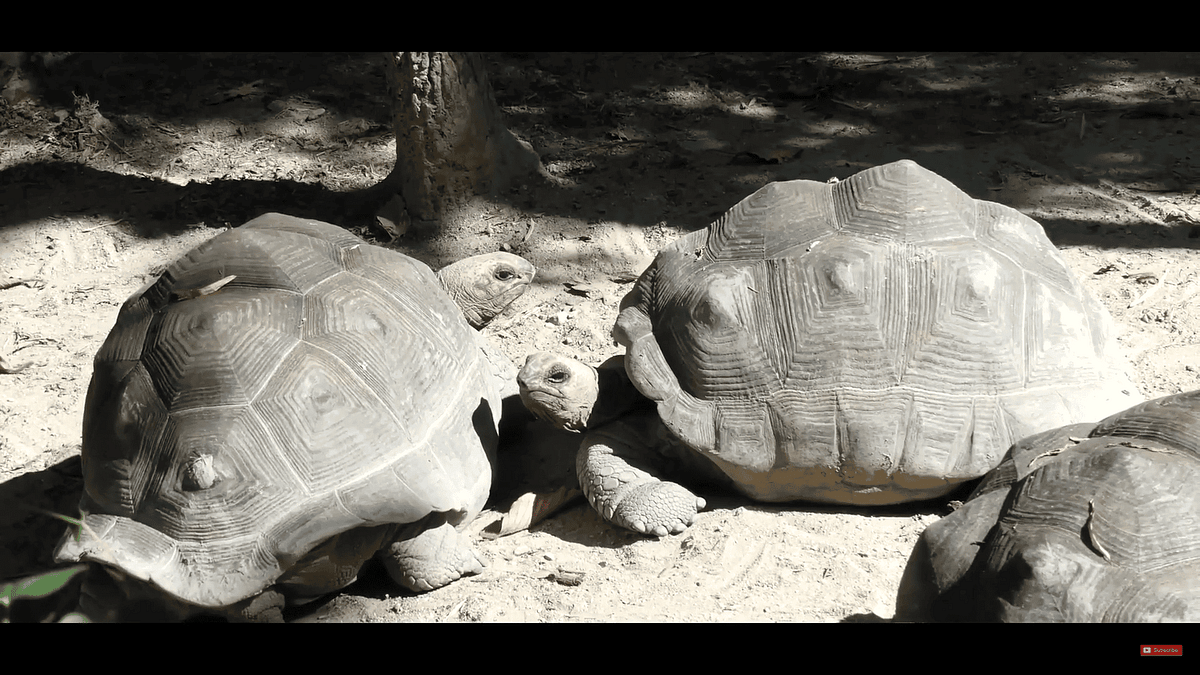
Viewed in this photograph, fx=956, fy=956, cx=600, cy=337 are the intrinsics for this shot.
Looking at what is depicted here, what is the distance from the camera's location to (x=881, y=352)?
3.54 meters

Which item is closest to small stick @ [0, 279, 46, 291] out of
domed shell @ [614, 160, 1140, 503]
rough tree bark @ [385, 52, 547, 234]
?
rough tree bark @ [385, 52, 547, 234]

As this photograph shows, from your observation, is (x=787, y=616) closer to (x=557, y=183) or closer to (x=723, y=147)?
(x=557, y=183)

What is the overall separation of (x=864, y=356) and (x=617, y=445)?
41.6 inches

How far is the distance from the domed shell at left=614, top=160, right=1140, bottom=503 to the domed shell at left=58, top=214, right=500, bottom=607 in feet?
2.90

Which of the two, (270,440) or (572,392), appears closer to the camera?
(270,440)

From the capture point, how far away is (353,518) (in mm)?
3252

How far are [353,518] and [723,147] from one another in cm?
412

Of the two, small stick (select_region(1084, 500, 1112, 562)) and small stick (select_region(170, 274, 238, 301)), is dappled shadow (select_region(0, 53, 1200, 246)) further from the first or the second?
small stick (select_region(1084, 500, 1112, 562))

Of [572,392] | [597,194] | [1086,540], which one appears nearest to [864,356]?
[572,392]

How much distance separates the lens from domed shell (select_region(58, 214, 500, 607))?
3.19 metres

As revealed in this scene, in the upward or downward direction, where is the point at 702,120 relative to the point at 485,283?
upward

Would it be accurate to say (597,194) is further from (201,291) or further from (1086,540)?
(1086,540)

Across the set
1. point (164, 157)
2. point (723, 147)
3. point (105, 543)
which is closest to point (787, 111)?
point (723, 147)

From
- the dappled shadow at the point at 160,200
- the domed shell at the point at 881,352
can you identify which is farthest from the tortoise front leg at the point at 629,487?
the dappled shadow at the point at 160,200
